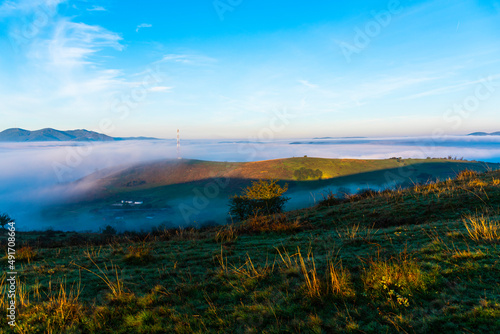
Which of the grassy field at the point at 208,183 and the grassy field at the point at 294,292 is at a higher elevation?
the grassy field at the point at 294,292

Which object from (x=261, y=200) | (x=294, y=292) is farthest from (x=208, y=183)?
(x=294, y=292)

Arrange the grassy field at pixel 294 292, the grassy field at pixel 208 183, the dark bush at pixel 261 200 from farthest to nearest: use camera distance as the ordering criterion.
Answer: the grassy field at pixel 208 183
the dark bush at pixel 261 200
the grassy field at pixel 294 292

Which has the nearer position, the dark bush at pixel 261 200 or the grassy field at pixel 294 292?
the grassy field at pixel 294 292

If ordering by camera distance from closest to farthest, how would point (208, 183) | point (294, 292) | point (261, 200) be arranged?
point (294, 292)
point (261, 200)
point (208, 183)

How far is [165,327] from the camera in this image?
300 centimetres

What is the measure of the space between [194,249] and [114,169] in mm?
116341

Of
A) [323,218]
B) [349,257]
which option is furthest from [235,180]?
[349,257]

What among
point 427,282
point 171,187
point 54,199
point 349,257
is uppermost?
point 427,282

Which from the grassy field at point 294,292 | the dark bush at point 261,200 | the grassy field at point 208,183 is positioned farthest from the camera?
the grassy field at point 208,183

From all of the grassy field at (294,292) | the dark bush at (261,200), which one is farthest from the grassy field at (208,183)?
the grassy field at (294,292)

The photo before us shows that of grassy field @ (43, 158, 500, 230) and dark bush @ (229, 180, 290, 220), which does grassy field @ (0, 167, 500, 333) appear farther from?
grassy field @ (43, 158, 500, 230)

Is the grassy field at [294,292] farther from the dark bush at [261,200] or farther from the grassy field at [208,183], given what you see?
the grassy field at [208,183]

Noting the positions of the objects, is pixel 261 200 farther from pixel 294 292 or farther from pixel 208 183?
pixel 208 183

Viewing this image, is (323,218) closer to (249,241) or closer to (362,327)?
(249,241)
